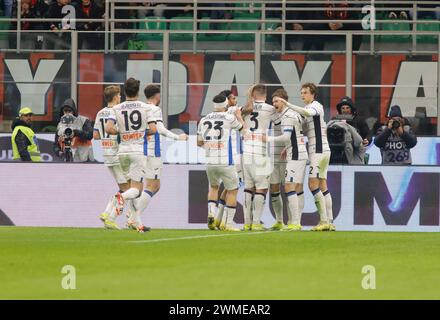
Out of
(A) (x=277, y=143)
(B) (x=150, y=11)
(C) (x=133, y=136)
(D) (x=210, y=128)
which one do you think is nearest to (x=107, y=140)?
(C) (x=133, y=136)

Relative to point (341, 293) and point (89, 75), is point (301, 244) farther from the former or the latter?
point (89, 75)

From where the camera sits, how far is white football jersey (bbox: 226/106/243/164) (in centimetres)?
2052

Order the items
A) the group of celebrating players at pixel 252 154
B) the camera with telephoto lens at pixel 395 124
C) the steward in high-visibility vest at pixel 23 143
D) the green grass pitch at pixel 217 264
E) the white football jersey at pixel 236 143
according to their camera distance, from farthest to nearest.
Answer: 1. the steward in high-visibility vest at pixel 23 143
2. the camera with telephoto lens at pixel 395 124
3. the white football jersey at pixel 236 143
4. the group of celebrating players at pixel 252 154
5. the green grass pitch at pixel 217 264

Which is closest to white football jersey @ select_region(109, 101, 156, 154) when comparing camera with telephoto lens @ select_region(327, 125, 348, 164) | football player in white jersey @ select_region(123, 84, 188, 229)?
football player in white jersey @ select_region(123, 84, 188, 229)

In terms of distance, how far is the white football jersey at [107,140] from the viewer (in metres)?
20.1

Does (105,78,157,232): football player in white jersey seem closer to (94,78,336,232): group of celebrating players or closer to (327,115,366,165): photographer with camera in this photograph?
(94,78,336,232): group of celebrating players

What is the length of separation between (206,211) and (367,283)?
1088 centimetres

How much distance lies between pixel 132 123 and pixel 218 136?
1518 mm

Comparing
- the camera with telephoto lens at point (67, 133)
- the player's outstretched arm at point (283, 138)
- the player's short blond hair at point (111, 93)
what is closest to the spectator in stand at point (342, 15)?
the camera with telephoto lens at point (67, 133)

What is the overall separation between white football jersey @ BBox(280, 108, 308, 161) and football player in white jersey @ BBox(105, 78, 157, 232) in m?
2.14

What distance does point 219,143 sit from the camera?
790 inches

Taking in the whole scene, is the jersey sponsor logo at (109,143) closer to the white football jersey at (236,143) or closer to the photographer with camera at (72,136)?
the white football jersey at (236,143)

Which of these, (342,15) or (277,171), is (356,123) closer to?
(277,171)
